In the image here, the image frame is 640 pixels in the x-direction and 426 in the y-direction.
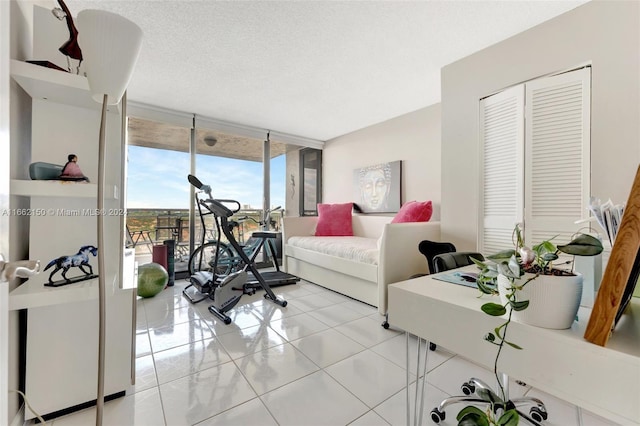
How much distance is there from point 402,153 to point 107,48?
344 cm

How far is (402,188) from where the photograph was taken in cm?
361

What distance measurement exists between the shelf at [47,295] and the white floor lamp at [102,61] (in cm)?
32

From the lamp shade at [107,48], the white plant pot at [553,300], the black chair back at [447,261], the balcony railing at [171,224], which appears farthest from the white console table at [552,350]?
the balcony railing at [171,224]

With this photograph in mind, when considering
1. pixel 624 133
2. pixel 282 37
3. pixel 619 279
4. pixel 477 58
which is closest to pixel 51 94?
pixel 282 37

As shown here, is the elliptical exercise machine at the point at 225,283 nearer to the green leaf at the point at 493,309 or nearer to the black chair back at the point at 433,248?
the black chair back at the point at 433,248

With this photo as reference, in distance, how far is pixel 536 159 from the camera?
185 centimetres

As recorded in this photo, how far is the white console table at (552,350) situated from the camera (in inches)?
17.9

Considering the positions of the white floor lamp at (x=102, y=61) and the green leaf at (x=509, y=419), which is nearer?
the green leaf at (x=509, y=419)

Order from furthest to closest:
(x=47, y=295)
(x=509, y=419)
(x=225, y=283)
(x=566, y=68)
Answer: (x=225, y=283), (x=566, y=68), (x=47, y=295), (x=509, y=419)

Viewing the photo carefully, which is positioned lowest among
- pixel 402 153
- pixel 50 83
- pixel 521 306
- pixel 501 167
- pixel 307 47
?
pixel 521 306

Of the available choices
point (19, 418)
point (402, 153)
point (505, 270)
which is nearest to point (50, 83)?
point (19, 418)

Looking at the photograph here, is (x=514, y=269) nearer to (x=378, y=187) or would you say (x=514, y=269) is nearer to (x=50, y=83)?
(x=50, y=83)

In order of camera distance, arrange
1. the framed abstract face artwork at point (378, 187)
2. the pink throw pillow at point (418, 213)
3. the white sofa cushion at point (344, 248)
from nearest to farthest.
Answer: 1. the white sofa cushion at point (344, 248)
2. the pink throw pillow at point (418, 213)
3. the framed abstract face artwork at point (378, 187)

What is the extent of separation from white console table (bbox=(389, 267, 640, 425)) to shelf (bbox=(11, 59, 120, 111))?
58.1 inches
